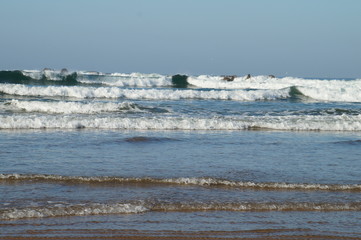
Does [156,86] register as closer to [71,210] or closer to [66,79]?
[66,79]

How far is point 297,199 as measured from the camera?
22.6 feet

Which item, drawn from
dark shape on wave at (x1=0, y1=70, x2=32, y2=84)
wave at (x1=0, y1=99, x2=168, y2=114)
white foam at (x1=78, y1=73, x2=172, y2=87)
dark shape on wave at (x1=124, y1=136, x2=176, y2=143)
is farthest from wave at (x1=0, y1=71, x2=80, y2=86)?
dark shape on wave at (x1=124, y1=136, x2=176, y2=143)

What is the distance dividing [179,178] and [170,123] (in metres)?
7.22

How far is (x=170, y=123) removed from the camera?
48.6 feet

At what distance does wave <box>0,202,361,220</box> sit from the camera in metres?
5.78

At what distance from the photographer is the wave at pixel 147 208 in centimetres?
578

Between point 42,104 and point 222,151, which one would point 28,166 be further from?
point 42,104

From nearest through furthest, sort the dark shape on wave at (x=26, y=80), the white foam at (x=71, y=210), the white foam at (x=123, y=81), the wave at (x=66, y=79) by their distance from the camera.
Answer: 1. the white foam at (x=71, y=210)
2. the dark shape on wave at (x=26, y=80)
3. the wave at (x=66, y=79)
4. the white foam at (x=123, y=81)

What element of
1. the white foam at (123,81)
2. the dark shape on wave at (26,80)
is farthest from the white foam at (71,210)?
the white foam at (123,81)

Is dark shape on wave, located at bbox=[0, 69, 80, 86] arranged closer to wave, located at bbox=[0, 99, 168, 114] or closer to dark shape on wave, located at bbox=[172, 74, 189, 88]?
dark shape on wave, located at bbox=[172, 74, 189, 88]

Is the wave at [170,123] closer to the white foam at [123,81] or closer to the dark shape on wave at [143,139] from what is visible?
the dark shape on wave at [143,139]

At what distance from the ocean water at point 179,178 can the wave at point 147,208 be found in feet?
0.04

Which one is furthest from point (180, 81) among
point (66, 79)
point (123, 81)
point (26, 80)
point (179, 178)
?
point (179, 178)

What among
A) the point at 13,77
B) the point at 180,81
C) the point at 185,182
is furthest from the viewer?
the point at 180,81
